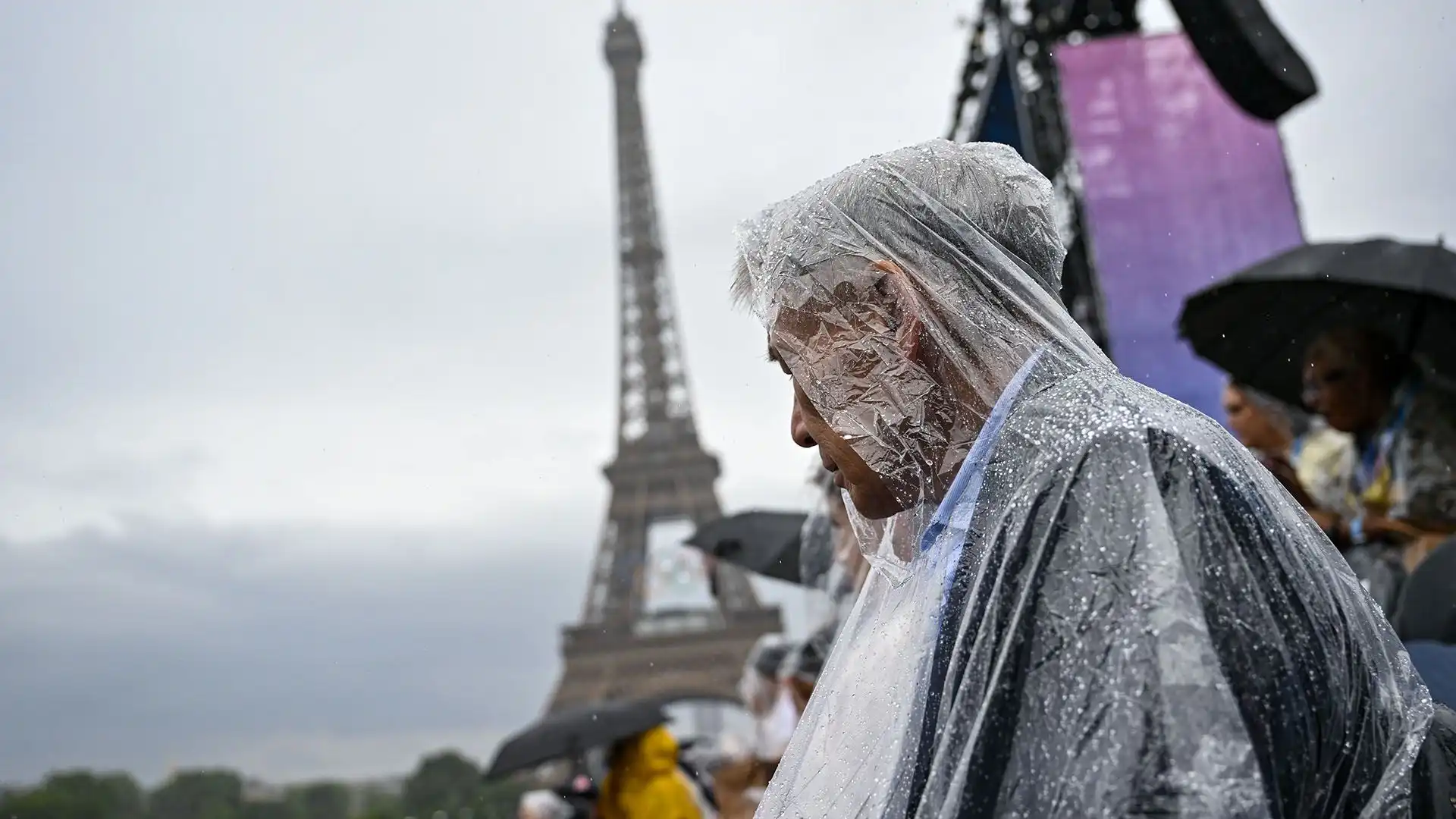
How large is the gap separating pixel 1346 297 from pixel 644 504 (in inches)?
1052

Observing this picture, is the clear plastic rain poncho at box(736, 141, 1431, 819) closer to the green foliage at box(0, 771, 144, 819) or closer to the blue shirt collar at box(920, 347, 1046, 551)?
the blue shirt collar at box(920, 347, 1046, 551)

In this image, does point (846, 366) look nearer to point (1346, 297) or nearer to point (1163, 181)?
point (1346, 297)

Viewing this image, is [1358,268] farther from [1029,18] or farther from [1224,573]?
[1029,18]

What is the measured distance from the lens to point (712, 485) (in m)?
28.2

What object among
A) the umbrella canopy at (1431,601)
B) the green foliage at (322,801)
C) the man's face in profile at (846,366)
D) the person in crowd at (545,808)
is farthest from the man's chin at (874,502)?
the green foliage at (322,801)

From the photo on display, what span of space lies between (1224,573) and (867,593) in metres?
0.61

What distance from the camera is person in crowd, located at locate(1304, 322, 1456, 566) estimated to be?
293 centimetres

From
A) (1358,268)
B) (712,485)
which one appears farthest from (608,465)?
(1358,268)

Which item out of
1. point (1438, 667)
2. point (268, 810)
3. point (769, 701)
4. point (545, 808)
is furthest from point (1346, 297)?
point (268, 810)

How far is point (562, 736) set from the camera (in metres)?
5.72

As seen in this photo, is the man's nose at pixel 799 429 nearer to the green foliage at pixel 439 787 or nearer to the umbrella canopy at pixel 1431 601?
the umbrella canopy at pixel 1431 601

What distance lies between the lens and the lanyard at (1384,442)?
307cm

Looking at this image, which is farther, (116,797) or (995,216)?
(116,797)

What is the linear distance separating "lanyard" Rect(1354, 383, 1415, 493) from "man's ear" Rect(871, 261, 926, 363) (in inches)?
88.4
